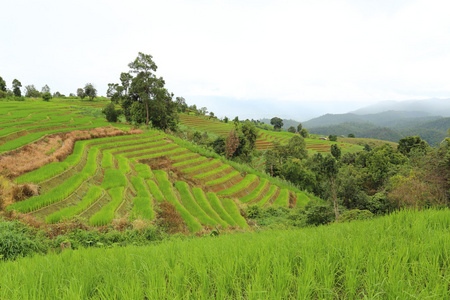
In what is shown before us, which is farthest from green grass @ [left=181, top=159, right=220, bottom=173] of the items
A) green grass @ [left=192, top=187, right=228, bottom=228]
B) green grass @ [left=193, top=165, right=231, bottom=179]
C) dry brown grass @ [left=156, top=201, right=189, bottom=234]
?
dry brown grass @ [left=156, top=201, right=189, bottom=234]

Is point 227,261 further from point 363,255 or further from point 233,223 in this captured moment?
point 233,223

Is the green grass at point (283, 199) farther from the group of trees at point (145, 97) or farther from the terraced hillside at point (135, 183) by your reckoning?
the group of trees at point (145, 97)

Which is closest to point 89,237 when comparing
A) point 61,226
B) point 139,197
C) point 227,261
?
point 61,226

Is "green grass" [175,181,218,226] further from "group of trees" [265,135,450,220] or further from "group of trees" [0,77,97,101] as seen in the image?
"group of trees" [0,77,97,101]

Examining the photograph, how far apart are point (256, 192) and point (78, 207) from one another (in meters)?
19.2

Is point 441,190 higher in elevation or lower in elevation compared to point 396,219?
lower

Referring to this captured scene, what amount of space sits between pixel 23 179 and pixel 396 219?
14.9 metres

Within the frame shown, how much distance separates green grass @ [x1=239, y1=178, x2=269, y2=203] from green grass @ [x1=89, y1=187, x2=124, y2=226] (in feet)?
44.1

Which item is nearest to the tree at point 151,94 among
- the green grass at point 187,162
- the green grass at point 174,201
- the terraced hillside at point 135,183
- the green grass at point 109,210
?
the terraced hillside at point 135,183

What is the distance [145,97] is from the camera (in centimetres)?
3378

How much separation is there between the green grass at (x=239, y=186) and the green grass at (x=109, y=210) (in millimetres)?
11454

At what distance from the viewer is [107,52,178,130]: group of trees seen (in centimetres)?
3249

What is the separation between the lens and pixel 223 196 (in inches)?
832

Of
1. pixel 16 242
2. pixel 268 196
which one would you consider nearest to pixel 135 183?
pixel 16 242
